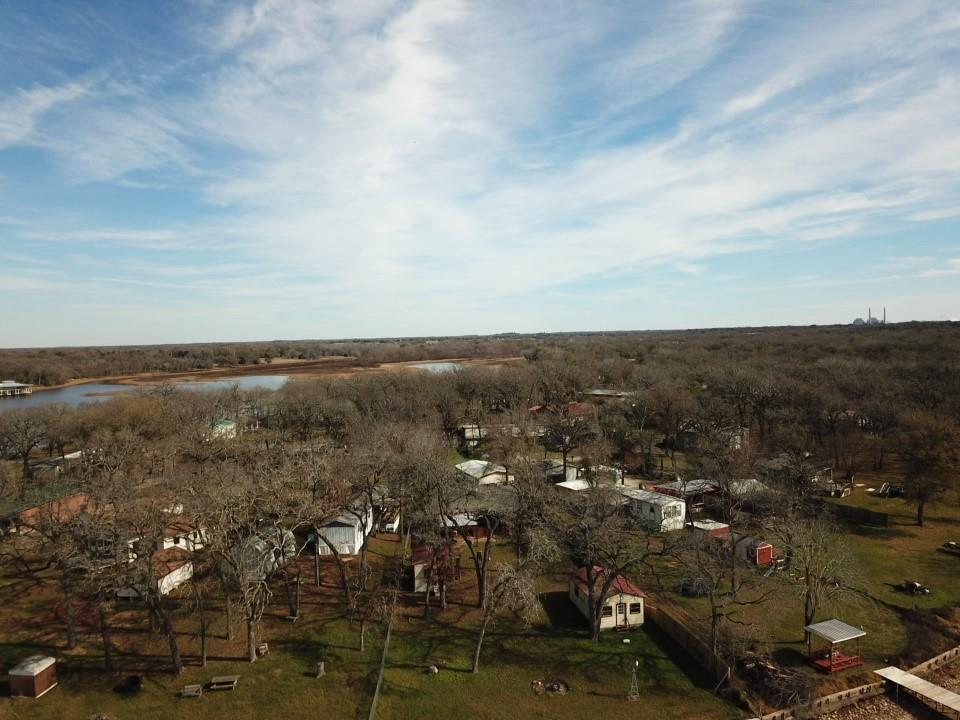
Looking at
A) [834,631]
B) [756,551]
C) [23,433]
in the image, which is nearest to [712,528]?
[756,551]

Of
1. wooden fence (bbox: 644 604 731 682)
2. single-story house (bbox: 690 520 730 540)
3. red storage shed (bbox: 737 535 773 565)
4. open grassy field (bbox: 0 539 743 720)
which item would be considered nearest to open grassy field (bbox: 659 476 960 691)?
wooden fence (bbox: 644 604 731 682)

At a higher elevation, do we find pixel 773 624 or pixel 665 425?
pixel 665 425

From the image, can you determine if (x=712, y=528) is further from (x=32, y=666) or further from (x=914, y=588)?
(x=32, y=666)

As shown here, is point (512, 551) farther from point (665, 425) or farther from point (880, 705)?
point (665, 425)

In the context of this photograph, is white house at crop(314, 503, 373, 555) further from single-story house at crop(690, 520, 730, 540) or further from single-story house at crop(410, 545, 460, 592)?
single-story house at crop(690, 520, 730, 540)

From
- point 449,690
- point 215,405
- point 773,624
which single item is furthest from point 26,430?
point 773,624
